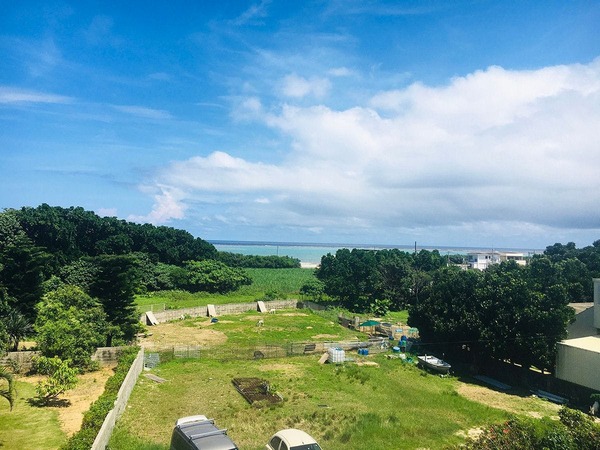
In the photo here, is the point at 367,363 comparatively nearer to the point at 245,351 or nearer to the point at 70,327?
the point at 245,351

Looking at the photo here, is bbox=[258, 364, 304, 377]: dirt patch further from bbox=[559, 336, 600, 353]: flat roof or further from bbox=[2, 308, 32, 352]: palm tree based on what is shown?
bbox=[559, 336, 600, 353]: flat roof

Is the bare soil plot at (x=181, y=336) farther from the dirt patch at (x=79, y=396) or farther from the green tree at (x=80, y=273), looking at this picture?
the green tree at (x=80, y=273)

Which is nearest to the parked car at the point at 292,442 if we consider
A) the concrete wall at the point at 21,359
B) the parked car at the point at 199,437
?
the parked car at the point at 199,437

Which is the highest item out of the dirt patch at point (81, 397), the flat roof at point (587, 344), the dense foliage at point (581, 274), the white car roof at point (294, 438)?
the dense foliage at point (581, 274)

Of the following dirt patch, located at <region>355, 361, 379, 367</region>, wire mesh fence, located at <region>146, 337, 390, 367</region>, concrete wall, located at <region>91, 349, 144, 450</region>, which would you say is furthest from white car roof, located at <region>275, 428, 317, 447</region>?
dirt patch, located at <region>355, 361, 379, 367</region>

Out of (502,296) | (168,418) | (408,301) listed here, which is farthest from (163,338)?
(408,301)

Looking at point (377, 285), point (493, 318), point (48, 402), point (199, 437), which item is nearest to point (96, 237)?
point (377, 285)

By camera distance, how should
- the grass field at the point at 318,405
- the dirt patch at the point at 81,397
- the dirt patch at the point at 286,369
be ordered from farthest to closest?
1. the dirt patch at the point at 286,369
2. the dirt patch at the point at 81,397
3. the grass field at the point at 318,405

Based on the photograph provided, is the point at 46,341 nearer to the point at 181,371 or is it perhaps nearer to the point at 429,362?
the point at 181,371
